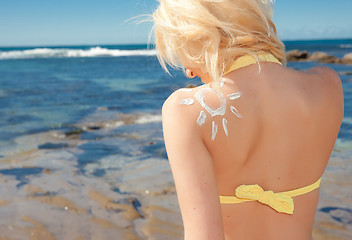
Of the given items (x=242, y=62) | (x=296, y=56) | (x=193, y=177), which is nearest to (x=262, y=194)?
(x=193, y=177)

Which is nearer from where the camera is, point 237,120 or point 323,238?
point 237,120

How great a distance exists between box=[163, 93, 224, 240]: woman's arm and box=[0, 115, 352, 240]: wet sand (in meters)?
2.29

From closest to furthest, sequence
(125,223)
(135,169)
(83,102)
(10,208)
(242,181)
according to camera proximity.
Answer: (242,181), (125,223), (10,208), (135,169), (83,102)

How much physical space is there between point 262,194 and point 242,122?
0.98ft

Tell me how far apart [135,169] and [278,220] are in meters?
3.64

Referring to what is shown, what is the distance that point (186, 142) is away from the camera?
1.03 m

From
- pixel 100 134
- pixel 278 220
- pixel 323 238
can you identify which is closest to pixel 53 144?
pixel 100 134

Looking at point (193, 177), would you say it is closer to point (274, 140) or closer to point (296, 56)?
point (274, 140)

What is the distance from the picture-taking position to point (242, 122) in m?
1.12

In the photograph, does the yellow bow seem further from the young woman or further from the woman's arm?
the woman's arm

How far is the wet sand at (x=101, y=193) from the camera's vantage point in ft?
10.7

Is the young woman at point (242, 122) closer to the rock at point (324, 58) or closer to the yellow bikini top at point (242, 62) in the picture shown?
the yellow bikini top at point (242, 62)

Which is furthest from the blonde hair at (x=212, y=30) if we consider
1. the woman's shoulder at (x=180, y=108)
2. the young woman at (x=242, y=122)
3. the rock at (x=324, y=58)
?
the rock at (x=324, y=58)

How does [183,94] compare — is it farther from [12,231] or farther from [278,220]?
[12,231]
